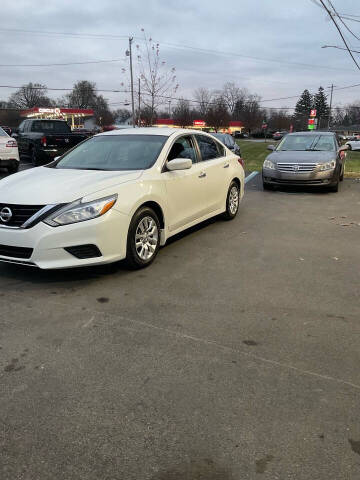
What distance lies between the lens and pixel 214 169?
21.5ft

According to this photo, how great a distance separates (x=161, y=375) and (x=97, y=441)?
2.28 feet

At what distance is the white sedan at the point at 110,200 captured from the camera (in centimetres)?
414

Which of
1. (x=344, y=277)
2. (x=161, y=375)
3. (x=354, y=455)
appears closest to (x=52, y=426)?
(x=161, y=375)

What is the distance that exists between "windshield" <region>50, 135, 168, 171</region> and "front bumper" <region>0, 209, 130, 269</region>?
1.18 metres

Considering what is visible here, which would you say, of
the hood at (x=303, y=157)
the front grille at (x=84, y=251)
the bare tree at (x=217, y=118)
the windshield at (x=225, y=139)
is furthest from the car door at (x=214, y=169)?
the bare tree at (x=217, y=118)

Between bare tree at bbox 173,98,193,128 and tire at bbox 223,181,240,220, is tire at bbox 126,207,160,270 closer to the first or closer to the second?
tire at bbox 223,181,240,220

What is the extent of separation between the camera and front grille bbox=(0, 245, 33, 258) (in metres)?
4.16

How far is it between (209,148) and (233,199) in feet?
3.87

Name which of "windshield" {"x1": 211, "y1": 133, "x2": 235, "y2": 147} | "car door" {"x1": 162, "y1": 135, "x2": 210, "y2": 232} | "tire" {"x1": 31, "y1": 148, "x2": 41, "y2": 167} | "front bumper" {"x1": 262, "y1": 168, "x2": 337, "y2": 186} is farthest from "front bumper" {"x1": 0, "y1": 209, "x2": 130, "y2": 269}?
"tire" {"x1": 31, "y1": 148, "x2": 41, "y2": 167}

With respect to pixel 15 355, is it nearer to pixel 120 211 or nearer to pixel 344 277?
pixel 120 211

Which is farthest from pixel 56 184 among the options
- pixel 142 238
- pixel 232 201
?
pixel 232 201

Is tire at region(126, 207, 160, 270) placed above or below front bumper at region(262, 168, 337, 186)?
below

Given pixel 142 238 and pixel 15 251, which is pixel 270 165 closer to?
pixel 142 238

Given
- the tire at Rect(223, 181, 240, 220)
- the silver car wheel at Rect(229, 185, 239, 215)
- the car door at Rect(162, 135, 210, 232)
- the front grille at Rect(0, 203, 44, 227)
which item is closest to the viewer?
the front grille at Rect(0, 203, 44, 227)
